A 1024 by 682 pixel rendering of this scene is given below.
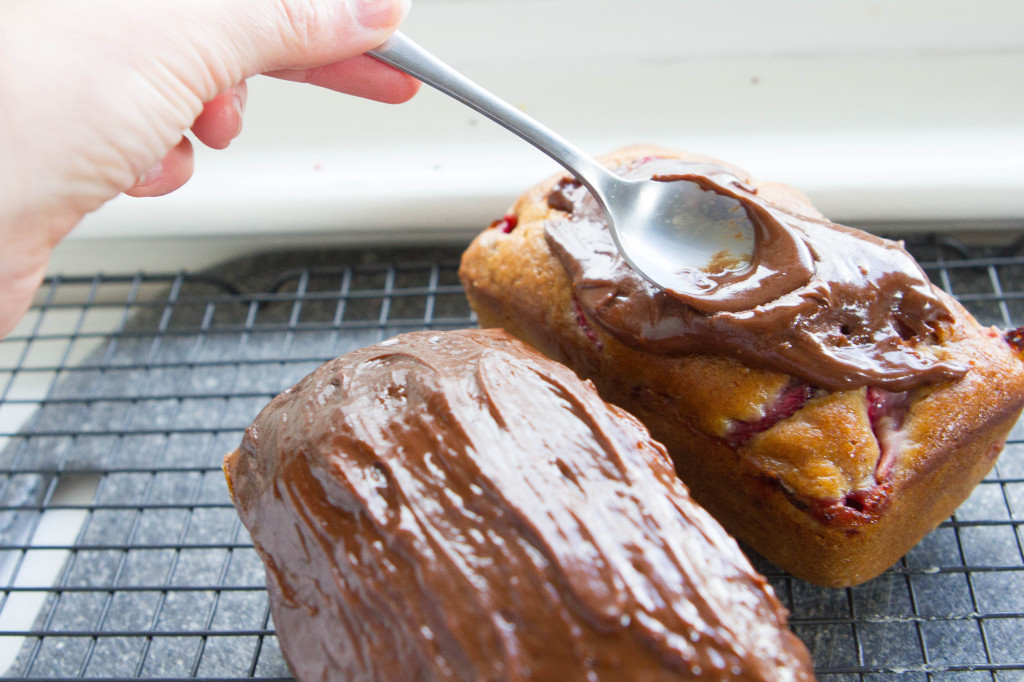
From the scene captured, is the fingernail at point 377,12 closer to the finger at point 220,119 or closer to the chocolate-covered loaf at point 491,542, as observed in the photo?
the finger at point 220,119

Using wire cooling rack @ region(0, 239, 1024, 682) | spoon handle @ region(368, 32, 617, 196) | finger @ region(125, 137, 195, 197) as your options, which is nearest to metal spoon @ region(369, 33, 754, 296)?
spoon handle @ region(368, 32, 617, 196)

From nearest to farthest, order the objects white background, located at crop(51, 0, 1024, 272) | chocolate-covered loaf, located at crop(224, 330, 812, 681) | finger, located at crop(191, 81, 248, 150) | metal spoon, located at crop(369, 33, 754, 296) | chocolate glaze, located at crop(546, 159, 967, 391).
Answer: chocolate-covered loaf, located at crop(224, 330, 812, 681), chocolate glaze, located at crop(546, 159, 967, 391), metal spoon, located at crop(369, 33, 754, 296), finger, located at crop(191, 81, 248, 150), white background, located at crop(51, 0, 1024, 272)

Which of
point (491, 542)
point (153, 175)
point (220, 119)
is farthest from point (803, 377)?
point (153, 175)

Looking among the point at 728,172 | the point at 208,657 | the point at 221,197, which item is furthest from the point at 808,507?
the point at 221,197

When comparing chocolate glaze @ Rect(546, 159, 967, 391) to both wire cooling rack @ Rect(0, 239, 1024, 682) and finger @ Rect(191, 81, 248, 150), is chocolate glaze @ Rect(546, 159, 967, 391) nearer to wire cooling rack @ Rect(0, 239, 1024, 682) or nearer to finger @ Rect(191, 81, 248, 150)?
wire cooling rack @ Rect(0, 239, 1024, 682)

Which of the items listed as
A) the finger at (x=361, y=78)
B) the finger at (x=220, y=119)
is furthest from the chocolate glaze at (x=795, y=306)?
the finger at (x=220, y=119)

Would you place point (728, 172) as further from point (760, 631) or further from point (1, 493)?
point (1, 493)
